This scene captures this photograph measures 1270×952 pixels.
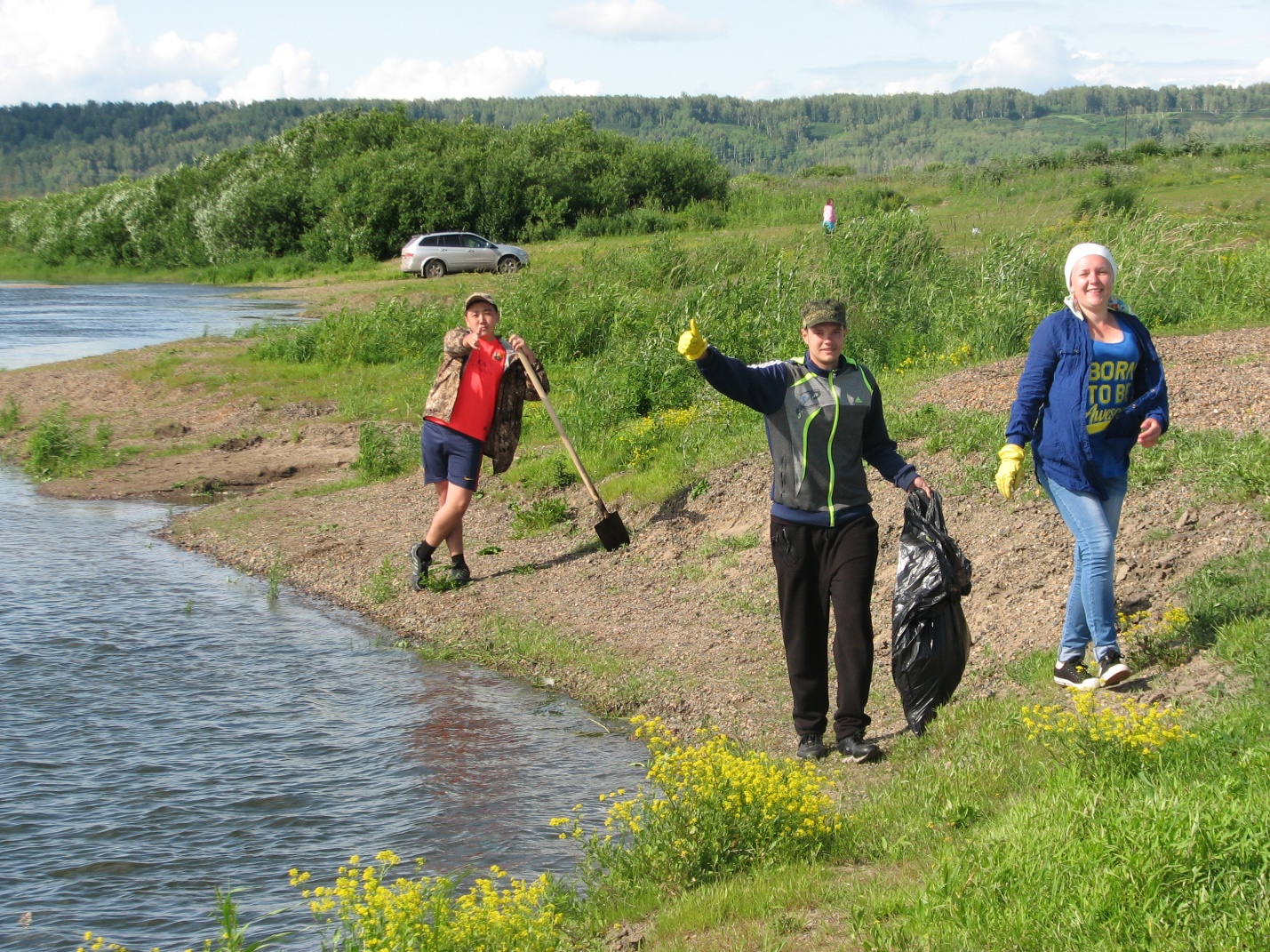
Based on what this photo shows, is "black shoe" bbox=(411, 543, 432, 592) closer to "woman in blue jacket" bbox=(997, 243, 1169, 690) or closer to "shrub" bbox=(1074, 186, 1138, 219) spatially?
"woman in blue jacket" bbox=(997, 243, 1169, 690)

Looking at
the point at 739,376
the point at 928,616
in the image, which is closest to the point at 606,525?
the point at 928,616

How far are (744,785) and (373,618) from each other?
515cm

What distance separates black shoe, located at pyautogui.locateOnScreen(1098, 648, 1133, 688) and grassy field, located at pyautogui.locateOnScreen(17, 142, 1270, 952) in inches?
5.6

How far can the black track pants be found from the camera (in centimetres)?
547

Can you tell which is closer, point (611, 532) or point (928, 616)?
point (928, 616)

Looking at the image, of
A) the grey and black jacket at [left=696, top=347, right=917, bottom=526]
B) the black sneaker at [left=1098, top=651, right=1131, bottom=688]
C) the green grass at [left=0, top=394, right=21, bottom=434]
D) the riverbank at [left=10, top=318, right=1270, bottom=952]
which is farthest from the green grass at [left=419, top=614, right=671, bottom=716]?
the green grass at [left=0, top=394, right=21, bottom=434]

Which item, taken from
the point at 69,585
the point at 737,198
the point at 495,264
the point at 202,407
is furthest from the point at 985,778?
the point at 737,198

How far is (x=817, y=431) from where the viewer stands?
5.45 m

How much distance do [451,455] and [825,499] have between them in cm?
429

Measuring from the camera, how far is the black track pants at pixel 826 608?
5469 mm

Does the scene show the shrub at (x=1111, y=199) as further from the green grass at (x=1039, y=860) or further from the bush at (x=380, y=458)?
the green grass at (x=1039, y=860)

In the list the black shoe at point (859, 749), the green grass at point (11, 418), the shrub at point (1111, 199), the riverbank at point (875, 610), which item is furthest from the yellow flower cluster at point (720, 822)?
the shrub at point (1111, 199)

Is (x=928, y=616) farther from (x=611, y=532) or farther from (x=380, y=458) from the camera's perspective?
(x=380, y=458)

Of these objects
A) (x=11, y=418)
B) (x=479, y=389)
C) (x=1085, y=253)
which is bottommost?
(x=11, y=418)
